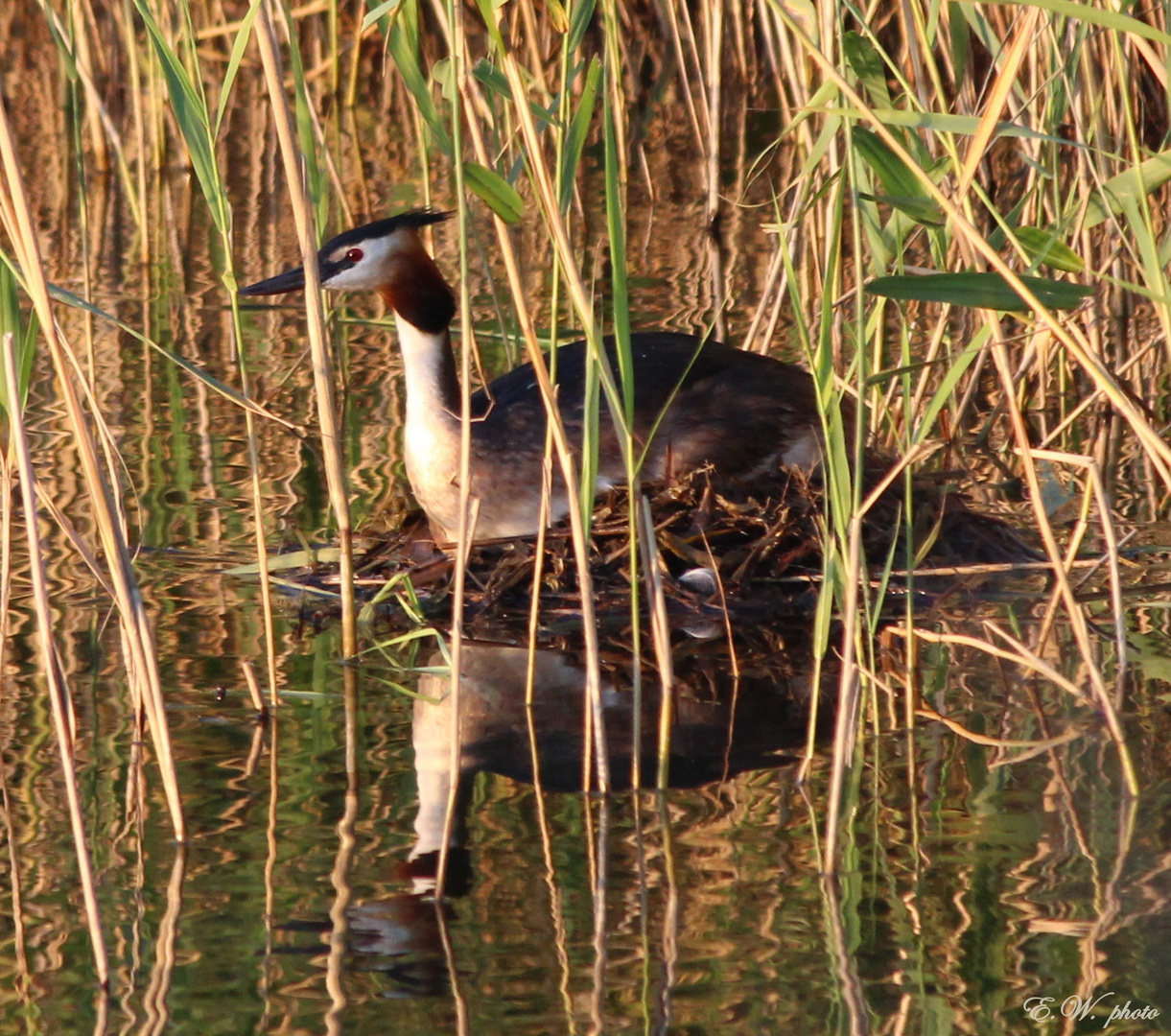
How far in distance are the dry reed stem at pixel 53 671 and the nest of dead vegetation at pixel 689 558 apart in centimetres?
129

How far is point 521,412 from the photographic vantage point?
4.52m

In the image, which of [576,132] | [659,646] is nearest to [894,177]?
[576,132]

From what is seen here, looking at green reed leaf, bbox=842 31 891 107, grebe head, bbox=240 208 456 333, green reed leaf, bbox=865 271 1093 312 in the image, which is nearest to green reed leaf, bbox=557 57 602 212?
green reed leaf, bbox=842 31 891 107

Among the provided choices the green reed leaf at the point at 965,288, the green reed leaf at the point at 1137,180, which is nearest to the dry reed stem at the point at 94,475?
the green reed leaf at the point at 965,288

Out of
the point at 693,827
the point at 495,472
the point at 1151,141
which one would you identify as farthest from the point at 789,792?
the point at 1151,141

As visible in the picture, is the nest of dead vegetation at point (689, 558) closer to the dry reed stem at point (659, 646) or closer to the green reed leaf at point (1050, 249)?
the dry reed stem at point (659, 646)

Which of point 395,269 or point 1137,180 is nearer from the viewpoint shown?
point 1137,180

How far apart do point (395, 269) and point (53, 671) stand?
2.12 m

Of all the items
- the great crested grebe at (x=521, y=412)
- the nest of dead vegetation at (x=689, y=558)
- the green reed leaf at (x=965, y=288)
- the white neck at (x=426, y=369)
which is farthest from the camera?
the white neck at (x=426, y=369)

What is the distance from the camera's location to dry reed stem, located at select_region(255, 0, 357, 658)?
108 inches

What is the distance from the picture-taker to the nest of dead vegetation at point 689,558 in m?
3.96

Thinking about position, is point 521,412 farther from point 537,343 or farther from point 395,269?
point 537,343

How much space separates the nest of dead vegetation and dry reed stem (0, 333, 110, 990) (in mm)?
1287

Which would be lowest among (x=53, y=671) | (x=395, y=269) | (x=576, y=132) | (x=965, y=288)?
(x=53, y=671)
